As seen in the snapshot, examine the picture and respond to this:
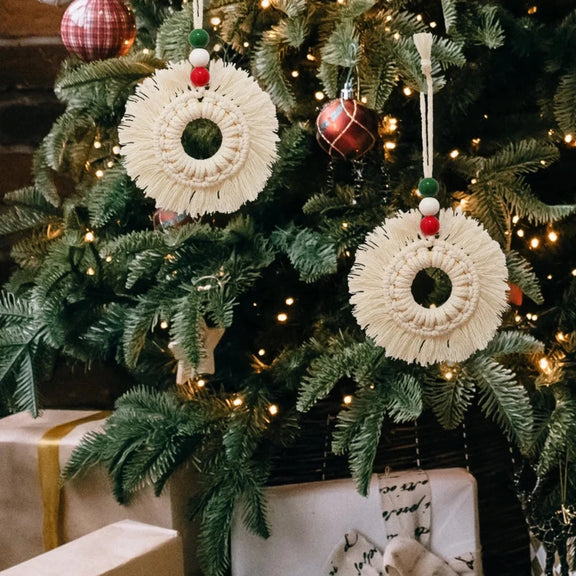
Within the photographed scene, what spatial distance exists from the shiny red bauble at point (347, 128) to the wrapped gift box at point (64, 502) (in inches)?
17.3

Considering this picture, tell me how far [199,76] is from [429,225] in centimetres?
27

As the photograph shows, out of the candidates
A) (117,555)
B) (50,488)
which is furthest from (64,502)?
(117,555)

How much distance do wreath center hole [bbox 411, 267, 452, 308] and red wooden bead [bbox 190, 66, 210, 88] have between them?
0.30 m

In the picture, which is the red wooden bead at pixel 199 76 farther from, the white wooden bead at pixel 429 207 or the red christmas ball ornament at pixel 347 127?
the white wooden bead at pixel 429 207

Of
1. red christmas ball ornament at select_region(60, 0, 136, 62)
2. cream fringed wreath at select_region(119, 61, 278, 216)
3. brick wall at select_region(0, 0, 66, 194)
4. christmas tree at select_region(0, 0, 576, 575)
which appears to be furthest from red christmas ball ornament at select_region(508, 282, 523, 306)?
brick wall at select_region(0, 0, 66, 194)

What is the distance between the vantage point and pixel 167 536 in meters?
0.98

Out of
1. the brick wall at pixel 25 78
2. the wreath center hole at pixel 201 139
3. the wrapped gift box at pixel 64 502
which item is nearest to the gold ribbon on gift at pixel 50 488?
the wrapped gift box at pixel 64 502

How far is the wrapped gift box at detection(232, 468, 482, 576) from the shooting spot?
1.03 meters

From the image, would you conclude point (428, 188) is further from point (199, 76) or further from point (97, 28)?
point (97, 28)

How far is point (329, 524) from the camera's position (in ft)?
3.41

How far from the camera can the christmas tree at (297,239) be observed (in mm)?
902

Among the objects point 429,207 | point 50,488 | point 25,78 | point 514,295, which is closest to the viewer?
point 429,207

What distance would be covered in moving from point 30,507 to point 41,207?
16.6 inches

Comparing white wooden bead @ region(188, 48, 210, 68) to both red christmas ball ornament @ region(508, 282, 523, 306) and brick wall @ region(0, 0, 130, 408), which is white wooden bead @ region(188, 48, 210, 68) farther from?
brick wall @ region(0, 0, 130, 408)
